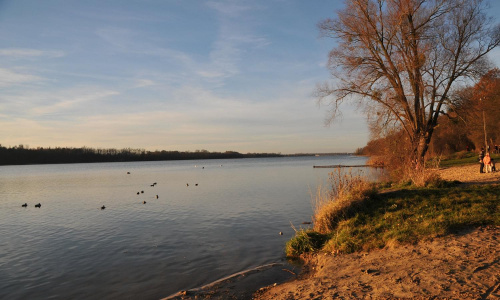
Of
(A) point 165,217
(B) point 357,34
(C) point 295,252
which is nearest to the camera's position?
(C) point 295,252

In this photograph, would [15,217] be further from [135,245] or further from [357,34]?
[357,34]

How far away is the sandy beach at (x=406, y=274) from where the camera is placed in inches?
231

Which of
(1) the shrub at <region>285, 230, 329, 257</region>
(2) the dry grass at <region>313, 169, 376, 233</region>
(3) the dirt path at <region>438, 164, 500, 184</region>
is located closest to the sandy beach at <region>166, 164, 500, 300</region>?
(1) the shrub at <region>285, 230, 329, 257</region>

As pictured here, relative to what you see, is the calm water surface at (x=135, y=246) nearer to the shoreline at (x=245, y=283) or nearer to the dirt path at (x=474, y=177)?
the shoreline at (x=245, y=283)

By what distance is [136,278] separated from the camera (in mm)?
9461

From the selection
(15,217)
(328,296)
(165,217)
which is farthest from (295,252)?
(15,217)

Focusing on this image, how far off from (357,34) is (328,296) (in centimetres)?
2061

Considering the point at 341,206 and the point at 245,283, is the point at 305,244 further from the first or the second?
the point at 245,283

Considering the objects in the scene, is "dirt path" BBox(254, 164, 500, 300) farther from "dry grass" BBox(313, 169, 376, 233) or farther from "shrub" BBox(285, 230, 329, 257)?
"dry grass" BBox(313, 169, 376, 233)

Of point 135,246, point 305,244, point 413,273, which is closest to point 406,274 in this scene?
point 413,273

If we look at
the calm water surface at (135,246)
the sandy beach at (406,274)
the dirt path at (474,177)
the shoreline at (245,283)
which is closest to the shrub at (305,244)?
the calm water surface at (135,246)

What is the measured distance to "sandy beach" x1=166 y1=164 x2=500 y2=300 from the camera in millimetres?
5867

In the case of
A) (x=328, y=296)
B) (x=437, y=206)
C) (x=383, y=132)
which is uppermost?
(x=383, y=132)

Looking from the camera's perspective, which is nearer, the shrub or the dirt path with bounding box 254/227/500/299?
the dirt path with bounding box 254/227/500/299
